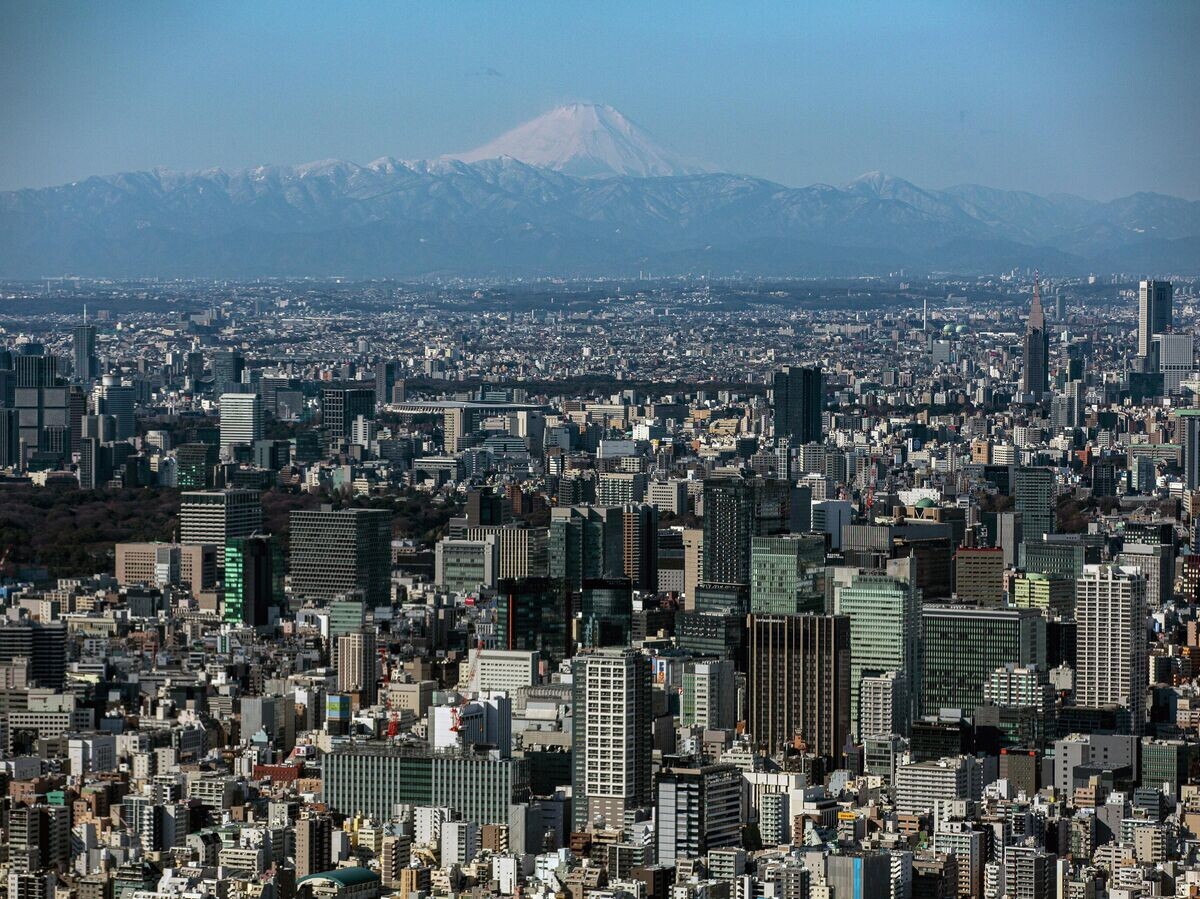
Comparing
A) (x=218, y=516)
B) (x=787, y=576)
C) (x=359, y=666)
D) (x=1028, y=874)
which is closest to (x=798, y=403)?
(x=218, y=516)

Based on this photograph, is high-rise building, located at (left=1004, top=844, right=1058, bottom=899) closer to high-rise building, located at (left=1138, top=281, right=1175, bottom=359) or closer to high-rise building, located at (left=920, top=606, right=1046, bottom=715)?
high-rise building, located at (left=920, top=606, right=1046, bottom=715)

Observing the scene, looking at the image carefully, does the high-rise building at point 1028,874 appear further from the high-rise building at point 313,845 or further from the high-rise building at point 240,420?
the high-rise building at point 240,420

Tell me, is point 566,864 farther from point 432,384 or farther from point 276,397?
point 432,384

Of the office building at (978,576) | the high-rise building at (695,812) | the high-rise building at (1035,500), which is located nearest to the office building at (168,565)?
the office building at (978,576)

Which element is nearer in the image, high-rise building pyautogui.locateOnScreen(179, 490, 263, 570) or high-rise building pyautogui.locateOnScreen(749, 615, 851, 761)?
high-rise building pyautogui.locateOnScreen(749, 615, 851, 761)

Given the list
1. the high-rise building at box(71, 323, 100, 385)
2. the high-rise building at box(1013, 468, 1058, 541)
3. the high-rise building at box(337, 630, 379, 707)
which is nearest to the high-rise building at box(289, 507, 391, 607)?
the high-rise building at box(337, 630, 379, 707)

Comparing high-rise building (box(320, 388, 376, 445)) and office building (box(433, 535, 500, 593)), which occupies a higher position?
high-rise building (box(320, 388, 376, 445))

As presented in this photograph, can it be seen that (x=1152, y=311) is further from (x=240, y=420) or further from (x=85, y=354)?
(x=85, y=354)
